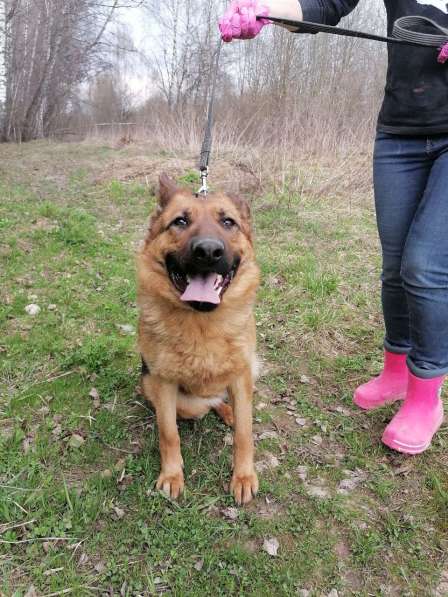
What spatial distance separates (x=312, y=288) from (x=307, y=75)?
8.78 meters

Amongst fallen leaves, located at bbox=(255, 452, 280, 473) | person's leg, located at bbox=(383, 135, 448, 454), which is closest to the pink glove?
person's leg, located at bbox=(383, 135, 448, 454)

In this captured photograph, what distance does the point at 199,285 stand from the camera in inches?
82.3

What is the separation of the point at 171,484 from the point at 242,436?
0.45 m

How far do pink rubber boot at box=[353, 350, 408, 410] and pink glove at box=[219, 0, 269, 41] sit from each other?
2.08 m

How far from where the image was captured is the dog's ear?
246 centimetres

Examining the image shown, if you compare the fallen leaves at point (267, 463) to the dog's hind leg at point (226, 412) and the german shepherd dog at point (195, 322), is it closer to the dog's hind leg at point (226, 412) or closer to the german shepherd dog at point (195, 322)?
the german shepherd dog at point (195, 322)

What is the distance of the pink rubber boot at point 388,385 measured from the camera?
8.99 ft

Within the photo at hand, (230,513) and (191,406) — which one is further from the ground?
(191,406)

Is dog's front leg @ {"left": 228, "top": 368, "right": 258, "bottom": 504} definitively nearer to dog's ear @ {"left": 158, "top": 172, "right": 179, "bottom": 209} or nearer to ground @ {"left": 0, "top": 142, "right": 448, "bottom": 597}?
ground @ {"left": 0, "top": 142, "right": 448, "bottom": 597}

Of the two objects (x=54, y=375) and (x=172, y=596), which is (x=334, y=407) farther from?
(x=54, y=375)

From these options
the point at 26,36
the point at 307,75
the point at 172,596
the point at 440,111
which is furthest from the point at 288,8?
the point at 26,36

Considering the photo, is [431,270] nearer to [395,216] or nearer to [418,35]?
[395,216]

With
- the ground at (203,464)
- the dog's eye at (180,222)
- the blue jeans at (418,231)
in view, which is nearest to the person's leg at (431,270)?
the blue jeans at (418,231)

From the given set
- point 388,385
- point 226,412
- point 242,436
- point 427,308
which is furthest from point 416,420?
point 226,412
